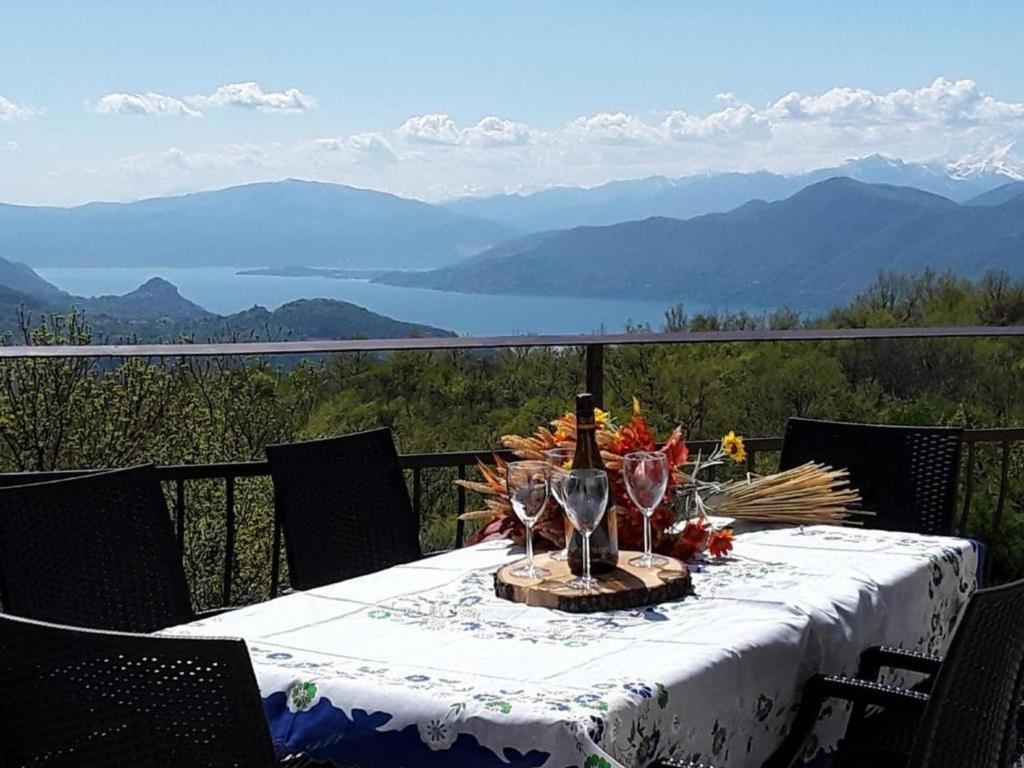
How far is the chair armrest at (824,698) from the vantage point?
1.89 meters

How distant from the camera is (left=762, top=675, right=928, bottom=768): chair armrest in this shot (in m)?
1.89

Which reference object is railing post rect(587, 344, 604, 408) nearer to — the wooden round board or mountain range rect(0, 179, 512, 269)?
the wooden round board

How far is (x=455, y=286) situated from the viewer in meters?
28.7

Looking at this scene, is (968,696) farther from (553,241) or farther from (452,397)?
(553,241)

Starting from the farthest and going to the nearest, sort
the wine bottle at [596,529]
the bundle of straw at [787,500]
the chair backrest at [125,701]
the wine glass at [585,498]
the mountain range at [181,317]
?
1. the mountain range at [181,317]
2. the bundle of straw at [787,500]
3. the wine bottle at [596,529]
4. the wine glass at [585,498]
5. the chair backrest at [125,701]

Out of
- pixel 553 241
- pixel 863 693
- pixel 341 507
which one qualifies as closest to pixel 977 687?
pixel 863 693

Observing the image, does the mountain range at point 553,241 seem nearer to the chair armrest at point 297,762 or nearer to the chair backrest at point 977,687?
the chair armrest at point 297,762

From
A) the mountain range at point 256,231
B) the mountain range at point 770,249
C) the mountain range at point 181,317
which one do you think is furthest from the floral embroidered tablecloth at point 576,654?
the mountain range at point 256,231

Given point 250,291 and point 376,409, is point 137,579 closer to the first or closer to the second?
point 376,409

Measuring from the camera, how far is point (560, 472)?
2.05m

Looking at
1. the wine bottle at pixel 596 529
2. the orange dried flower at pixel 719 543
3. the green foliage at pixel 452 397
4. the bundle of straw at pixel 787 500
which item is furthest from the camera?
the green foliage at pixel 452 397

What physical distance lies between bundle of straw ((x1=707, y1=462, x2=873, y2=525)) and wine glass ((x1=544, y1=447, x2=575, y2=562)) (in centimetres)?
47

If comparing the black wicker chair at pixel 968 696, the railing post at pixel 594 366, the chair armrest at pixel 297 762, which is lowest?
the chair armrest at pixel 297 762

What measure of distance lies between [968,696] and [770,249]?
86.3ft
